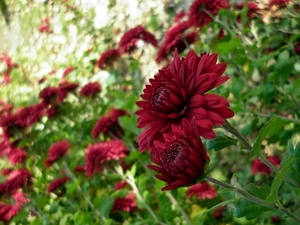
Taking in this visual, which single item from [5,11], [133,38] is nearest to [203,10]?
[133,38]

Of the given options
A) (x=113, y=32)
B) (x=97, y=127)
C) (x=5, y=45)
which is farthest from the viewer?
(x=5, y=45)

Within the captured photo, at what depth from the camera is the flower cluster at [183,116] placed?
616 millimetres

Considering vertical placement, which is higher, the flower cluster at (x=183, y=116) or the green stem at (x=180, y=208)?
the flower cluster at (x=183, y=116)

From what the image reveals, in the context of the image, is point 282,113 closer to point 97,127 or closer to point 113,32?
point 97,127

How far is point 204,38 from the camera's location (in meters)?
2.28

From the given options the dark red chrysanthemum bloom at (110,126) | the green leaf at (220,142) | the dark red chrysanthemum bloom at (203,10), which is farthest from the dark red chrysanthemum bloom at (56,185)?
the green leaf at (220,142)

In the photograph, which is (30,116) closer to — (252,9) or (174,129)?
(252,9)

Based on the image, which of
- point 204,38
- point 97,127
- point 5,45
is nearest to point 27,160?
point 97,127

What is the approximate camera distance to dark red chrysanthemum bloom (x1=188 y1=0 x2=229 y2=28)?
5.92 ft

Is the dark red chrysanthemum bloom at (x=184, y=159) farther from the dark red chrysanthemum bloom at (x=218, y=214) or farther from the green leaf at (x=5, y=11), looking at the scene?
the green leaf at (x=5, y=11)

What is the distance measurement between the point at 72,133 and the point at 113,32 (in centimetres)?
119

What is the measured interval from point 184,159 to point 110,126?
130cm

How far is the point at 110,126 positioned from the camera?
1.90 metres

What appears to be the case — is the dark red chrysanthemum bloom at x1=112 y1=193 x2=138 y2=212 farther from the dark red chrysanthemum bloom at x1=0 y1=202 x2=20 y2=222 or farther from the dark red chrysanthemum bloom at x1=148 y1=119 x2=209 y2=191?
→ the dark red chrysanthemum bloom at x1=148 y1=119 x2=209 y2=191
